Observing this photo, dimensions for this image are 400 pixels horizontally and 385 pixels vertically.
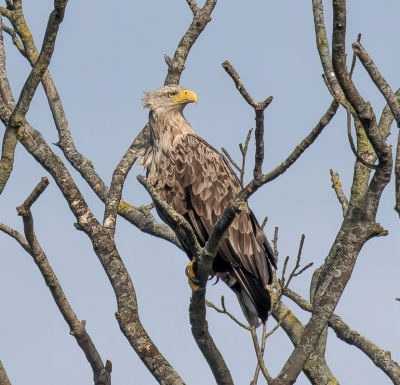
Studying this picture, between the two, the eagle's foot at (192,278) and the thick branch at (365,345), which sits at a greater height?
the eagle's foot at (192,278)

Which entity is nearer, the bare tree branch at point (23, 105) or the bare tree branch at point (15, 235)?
the bare tree branch at point (23, 105)

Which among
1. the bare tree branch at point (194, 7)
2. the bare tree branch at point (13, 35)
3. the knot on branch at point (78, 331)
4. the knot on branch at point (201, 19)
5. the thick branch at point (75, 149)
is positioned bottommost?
the knot on branch at point (78, 331)

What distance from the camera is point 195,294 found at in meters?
5.37

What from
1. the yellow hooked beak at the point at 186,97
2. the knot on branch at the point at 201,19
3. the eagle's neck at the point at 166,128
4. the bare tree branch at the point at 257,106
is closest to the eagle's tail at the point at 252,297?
the eagle's neck at the point at 166,128

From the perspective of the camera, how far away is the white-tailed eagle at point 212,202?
21.9 feet

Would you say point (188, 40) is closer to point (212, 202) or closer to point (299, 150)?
point (212, 202)

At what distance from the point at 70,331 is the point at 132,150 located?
2685 mm

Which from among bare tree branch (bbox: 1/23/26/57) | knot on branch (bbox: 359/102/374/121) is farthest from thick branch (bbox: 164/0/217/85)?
knot on branch (bbox: 359/102/374/121)

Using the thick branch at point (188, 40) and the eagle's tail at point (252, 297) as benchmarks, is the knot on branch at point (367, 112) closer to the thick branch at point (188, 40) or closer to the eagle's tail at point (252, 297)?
the eagle's tail at point (252, 297)

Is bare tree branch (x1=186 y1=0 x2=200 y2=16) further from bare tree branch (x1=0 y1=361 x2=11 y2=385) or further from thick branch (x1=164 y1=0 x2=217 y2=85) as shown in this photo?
bare tree branch (x1=0 y1=361 x2=11 y2=385)

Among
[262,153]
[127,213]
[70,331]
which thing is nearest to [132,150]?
[127,213]

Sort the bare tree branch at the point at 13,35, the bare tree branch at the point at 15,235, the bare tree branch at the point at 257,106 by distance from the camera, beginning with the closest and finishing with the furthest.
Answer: the bare tree branch at the point at 257,106, the bare tree branch at the point at 15,235, the bare tree branch at the point at 13,35

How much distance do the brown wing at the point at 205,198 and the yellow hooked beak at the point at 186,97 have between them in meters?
0.72

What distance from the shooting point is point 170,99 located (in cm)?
766
